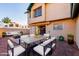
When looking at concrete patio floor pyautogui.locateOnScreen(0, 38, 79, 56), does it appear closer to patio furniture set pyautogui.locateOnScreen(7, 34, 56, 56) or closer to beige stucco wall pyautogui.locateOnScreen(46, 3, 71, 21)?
patio furniture set pyautogui.locateOnScreen(7, 34, 56, 56)

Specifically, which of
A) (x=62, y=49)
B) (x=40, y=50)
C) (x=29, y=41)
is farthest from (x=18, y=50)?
(x=62, y=49)

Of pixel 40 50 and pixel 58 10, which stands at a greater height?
pixel 58 10

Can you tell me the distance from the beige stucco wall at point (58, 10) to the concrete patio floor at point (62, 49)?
687mm

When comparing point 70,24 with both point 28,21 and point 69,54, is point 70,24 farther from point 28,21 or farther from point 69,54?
point 28,21

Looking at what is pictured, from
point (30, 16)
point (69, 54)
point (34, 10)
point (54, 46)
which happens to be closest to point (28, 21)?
point (30, 16)

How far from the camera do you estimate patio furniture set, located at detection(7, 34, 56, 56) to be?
2852mm

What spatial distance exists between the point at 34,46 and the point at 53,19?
861 mm

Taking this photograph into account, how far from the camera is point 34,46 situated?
290 cm

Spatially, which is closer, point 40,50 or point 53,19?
point 40,50

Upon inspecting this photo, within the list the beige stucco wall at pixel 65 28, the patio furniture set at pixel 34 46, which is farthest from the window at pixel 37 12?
the patio furniture set at pixel 34 46

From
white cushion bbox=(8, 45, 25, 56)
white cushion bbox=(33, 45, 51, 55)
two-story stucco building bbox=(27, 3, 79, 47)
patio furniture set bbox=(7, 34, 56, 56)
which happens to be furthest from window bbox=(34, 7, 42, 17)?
white cushion bbox=(8, 45, 25, 56)

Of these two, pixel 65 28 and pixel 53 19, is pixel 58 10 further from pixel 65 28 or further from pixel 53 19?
pixel 65 28

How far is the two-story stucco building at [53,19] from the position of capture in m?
2.92

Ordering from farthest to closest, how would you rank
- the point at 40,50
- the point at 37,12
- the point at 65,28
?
1. the point at 37,12
2. the point at 65,28
3. the point at 40,50
